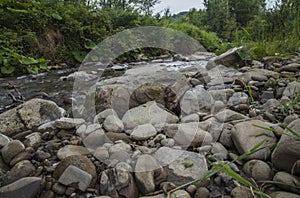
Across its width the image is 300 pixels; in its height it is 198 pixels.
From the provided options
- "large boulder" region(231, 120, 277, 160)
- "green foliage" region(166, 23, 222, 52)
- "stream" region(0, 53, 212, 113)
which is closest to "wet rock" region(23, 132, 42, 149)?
"stream" region(0, 53, 212, 113)

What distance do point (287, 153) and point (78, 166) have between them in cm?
112

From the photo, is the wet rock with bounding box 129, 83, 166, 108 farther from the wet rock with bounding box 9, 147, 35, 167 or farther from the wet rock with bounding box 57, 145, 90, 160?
the wet rock with bounding box 9, 147, 35, 167

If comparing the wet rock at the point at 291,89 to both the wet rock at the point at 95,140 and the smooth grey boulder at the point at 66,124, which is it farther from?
the smooth grey boulder at the point at 66,124

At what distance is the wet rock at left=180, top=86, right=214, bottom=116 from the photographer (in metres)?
2.07

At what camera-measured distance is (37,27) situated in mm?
5375

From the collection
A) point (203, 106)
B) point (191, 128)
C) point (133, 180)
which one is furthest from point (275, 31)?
point (133, 180)

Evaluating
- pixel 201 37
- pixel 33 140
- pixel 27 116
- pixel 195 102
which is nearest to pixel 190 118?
pixel 195 102

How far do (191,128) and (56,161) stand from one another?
968 millimetres

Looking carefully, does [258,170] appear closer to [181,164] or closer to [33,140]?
[181,164]

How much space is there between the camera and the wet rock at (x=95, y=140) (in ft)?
5.30

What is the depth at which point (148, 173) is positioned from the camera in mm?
1245

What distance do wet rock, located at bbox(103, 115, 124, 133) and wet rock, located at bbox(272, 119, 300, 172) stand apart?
42.5 inches

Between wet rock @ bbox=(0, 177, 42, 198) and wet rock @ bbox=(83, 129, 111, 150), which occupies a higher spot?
wet rock @ bbox=(83, 129, 111, 150)

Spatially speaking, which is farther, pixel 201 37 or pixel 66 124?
pixel 201 37
